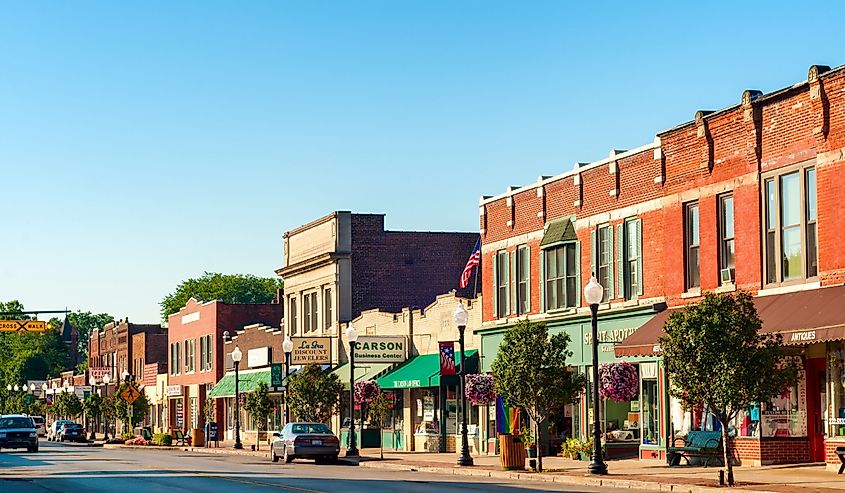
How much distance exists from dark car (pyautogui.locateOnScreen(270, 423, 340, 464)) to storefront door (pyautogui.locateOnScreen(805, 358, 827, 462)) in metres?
17.3

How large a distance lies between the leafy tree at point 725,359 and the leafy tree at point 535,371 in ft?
23.9

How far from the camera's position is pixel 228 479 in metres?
33.8

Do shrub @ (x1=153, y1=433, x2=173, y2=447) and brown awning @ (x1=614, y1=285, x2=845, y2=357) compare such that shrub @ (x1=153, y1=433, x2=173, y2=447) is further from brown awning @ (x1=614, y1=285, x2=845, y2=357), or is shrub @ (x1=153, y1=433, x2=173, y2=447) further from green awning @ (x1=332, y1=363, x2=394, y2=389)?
brown awning @ (x1=614, y1=285, x2=845, y2=357)

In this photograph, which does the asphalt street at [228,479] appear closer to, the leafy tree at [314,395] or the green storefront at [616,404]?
the green storefront at [616,404]

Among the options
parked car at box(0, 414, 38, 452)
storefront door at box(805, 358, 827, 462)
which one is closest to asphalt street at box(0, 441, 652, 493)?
storefront door at box(805, 358, 827, 462)

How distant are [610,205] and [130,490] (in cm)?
1735

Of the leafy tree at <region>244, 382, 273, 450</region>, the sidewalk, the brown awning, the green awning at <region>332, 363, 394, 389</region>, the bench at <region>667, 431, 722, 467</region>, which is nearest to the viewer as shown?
the sidewalk

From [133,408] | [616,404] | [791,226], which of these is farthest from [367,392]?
[133,408]

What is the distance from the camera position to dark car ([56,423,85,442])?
8862 cm

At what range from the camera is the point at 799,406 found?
32781 millimetres

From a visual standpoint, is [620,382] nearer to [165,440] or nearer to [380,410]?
[380,410]

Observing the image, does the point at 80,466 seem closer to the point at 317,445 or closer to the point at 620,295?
the point at 317,445

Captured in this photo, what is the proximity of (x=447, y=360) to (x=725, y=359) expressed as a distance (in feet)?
72.5

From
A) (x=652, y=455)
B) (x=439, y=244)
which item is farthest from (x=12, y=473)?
(x=439, y=244)
